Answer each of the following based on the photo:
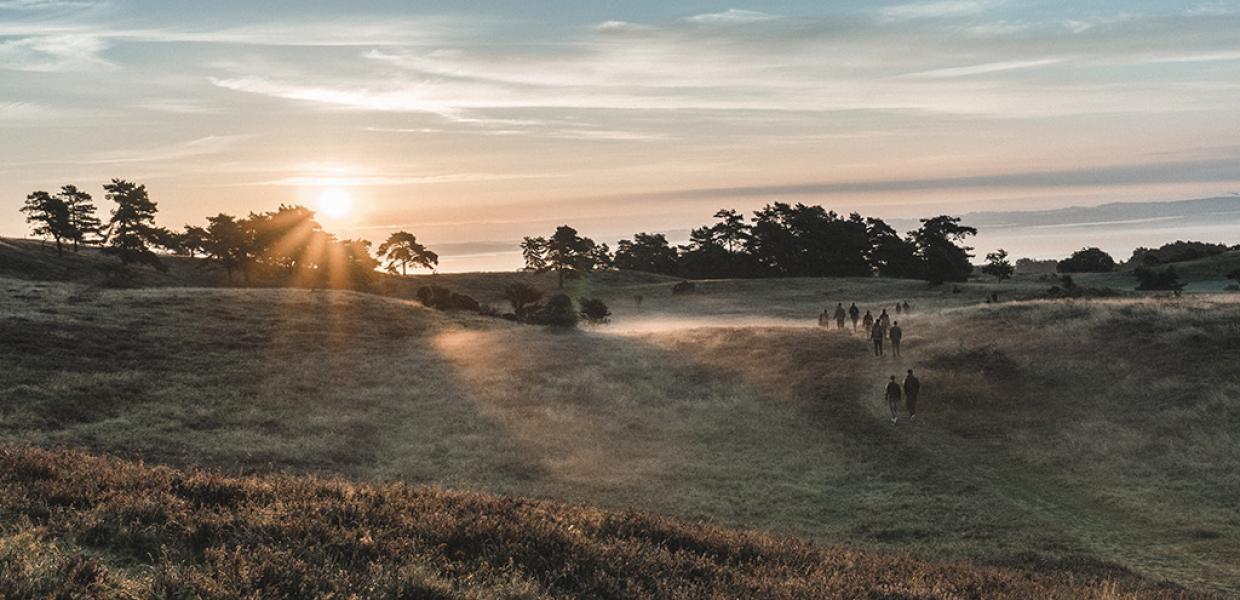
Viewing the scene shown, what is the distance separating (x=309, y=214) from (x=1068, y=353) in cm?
7529

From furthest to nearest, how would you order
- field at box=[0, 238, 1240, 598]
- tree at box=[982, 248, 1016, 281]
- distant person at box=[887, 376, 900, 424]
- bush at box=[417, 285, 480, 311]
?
tree at box=[982, 248, 1016, 281] < bush at box=[417, 285, 480, 311] < distant person at box=[887, 376, 900, 424] < field at box=[0, 238, 1240, 598]

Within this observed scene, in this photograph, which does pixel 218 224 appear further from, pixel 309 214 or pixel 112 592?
pixel 112 592

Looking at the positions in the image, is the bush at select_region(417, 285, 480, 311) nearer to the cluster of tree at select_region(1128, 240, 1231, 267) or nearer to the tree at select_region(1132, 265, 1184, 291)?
the tree at select_region(1132, 265, 1184, 291)

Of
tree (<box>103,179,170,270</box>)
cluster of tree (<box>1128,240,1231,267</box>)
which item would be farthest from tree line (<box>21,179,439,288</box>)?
cluster of tree (<box>1128,240,1231,267</box>)

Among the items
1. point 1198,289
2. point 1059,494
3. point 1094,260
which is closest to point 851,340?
point 1059,494

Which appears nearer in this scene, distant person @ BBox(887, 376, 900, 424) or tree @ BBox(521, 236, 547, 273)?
distant person @ BBox(887, 376, 900, 424)

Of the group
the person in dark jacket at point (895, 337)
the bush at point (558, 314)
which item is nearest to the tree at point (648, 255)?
the bush at point (558, 314)

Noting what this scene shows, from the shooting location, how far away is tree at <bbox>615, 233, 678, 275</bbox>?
153 metres

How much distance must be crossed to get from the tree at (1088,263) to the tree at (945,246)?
24151 millimetres

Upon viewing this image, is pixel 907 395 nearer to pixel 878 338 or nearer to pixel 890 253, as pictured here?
pixel 878 338

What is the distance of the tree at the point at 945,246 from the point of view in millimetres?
96125

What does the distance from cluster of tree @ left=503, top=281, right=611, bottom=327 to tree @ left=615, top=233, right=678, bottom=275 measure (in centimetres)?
7938

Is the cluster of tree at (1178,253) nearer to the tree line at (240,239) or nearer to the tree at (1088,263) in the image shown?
the tree at (1088,263)

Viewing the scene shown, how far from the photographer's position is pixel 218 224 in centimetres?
8731
